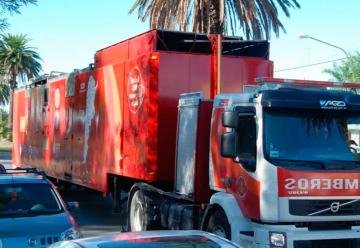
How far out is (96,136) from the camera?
13172mm

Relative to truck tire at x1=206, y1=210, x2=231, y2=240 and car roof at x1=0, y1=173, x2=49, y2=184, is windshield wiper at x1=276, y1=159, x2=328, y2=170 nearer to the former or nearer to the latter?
truck tire at x1=206, y1=210, x2=231, y2=240

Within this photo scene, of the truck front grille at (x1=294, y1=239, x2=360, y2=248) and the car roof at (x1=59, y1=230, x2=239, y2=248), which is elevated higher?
the car roof at (x1=59, y1=230, x2=239, y2=248)

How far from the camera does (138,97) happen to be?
11.0 m

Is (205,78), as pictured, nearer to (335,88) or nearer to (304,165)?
(335,88)

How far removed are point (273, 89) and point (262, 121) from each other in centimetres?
47

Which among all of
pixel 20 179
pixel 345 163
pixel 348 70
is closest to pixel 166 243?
pixel 345 163

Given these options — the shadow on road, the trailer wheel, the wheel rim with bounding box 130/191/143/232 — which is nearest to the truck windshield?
the trailer wheel

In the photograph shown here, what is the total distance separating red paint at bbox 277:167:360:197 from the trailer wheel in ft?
13.7

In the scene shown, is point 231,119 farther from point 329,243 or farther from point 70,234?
point 70,234

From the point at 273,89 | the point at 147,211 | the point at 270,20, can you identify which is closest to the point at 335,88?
the point at 273,89

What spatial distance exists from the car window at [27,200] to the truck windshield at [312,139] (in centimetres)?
310

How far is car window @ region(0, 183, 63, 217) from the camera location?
8.22 meters

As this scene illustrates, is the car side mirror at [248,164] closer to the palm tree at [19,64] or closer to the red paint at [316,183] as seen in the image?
the red paint at [316,183]

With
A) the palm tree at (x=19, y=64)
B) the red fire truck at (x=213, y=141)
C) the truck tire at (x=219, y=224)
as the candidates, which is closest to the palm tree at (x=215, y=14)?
the red fire truck at (x=213, y=141)
